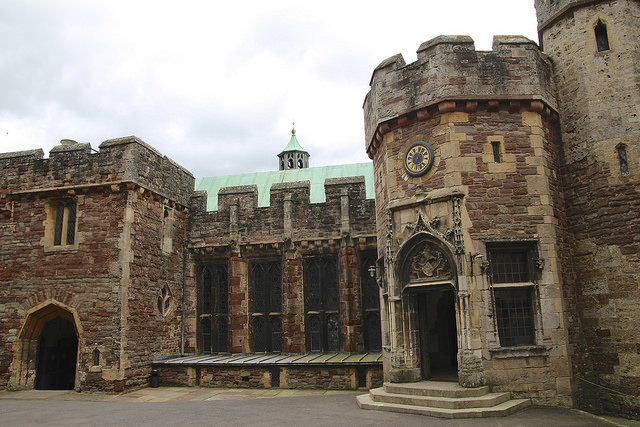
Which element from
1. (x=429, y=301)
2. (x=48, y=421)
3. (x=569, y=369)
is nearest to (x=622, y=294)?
(x=569, y=369)

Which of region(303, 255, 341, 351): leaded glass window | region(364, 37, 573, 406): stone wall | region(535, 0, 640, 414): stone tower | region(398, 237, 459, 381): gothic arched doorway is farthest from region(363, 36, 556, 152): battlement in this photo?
region(303, 255, 341, 351): leaded glass window

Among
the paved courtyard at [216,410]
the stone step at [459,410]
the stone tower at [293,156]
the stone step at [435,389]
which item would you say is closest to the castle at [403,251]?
the stone step at [435,389]

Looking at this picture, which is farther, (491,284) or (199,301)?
(199,301)

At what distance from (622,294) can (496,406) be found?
3.62 metres

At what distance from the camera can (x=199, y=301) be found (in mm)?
17297

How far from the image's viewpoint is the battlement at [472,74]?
11016 mm

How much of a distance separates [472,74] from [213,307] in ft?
36.5

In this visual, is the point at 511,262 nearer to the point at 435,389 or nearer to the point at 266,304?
the point at 435,389

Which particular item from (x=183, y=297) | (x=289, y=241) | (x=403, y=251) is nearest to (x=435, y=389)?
(x=403, y=251)

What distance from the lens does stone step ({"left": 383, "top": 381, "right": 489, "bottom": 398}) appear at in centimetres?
956

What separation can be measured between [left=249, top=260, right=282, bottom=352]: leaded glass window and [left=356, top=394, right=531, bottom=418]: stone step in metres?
6.76

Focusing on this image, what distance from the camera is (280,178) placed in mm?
24672

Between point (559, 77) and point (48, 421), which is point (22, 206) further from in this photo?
point (559, 77)

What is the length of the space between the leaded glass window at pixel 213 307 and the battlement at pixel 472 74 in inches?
346
